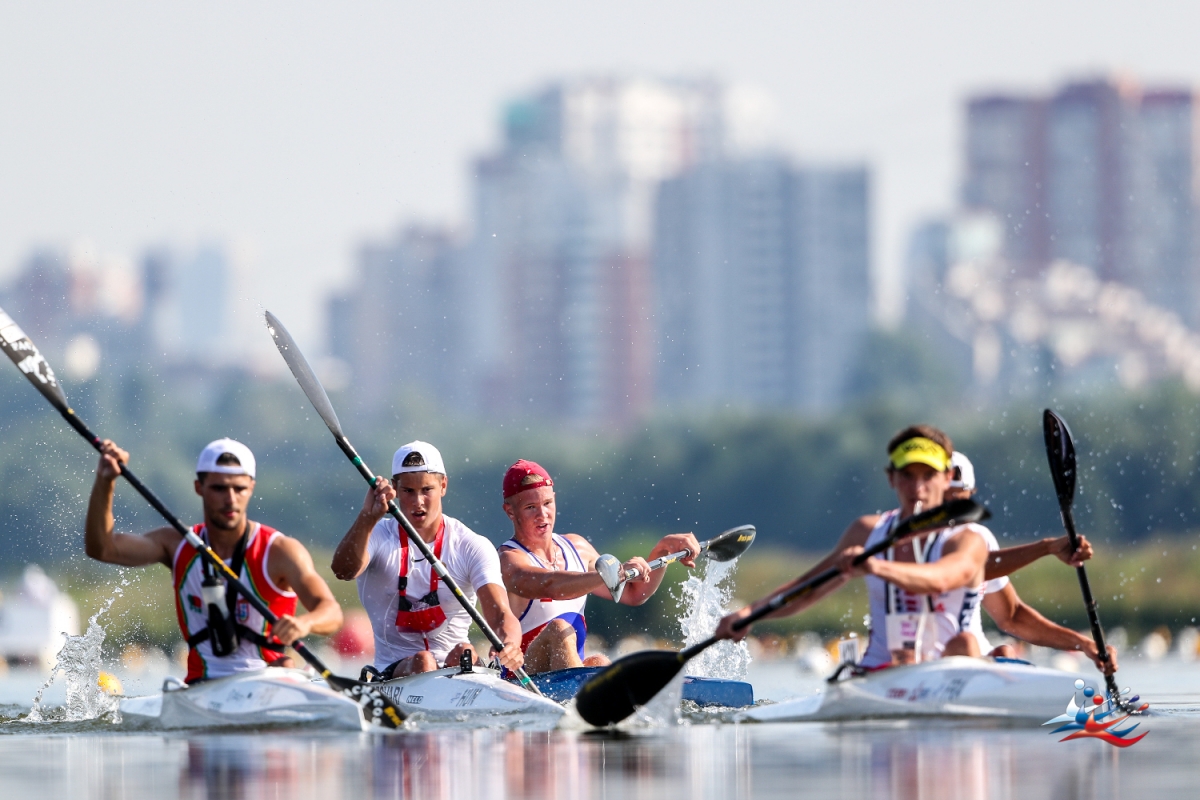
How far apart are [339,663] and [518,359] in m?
124

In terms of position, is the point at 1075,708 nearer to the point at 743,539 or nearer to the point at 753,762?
the point at 753,762

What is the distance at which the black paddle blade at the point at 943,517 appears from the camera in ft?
36.7

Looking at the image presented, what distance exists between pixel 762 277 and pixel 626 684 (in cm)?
15018

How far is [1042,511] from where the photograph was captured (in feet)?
207

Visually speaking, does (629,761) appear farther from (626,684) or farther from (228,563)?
(228,563)

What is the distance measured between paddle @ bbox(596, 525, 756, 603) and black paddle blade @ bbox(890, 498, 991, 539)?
321 centimetres

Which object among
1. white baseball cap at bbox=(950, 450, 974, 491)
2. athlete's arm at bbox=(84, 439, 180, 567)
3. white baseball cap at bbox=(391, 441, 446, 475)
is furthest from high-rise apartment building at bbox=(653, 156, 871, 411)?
athlete's arm at bbox=(84, 439, 180, 567)

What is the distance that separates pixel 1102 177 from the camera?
17462 cm

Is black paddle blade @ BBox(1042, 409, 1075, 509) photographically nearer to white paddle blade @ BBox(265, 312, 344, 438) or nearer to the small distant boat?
white paddle blade @ BBox(265, 312, 344, 438)

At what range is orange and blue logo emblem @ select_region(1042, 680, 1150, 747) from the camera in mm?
11633

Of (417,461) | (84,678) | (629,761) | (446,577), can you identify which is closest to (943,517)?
(629,761)

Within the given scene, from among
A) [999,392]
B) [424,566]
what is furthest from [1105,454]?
[424,566]

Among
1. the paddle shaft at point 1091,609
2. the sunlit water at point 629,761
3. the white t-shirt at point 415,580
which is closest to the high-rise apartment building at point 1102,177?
the paddle shaft at point 1091,609

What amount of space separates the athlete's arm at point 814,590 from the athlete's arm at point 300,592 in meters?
2.21
